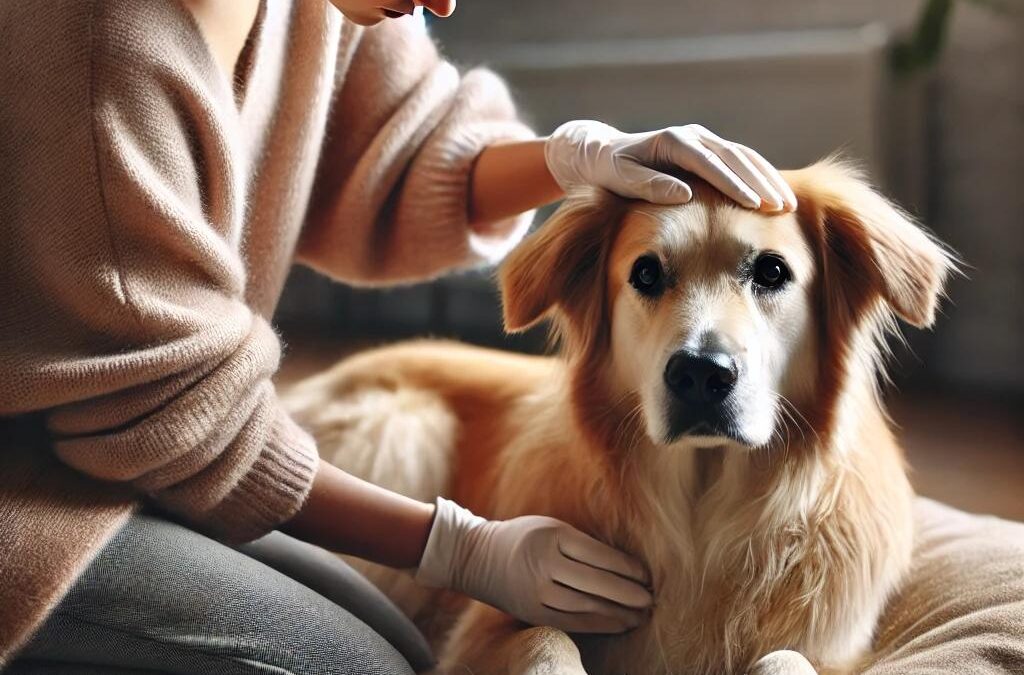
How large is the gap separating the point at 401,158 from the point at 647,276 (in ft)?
1.84

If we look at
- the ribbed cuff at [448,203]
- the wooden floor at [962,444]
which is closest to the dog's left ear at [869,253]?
the ribbed cuff at [448,203]

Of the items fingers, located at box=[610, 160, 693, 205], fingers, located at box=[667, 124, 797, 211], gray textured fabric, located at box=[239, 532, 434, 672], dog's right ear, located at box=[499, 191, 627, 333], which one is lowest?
gray textured fabric, located at box=[239, 532, 434, 672]

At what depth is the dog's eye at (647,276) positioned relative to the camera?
1426 mm

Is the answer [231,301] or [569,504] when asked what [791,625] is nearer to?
[569,504]

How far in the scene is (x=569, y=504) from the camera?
1.56 metres

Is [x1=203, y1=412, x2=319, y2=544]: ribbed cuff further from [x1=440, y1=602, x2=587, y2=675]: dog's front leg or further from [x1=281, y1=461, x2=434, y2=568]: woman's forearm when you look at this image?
[x1=440, y1=602, x2=587, y2=675]: dog's front leg

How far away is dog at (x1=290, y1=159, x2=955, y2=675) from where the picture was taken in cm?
136

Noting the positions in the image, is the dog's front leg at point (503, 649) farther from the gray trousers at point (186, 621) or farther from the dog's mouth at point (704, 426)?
the dog's mouth at point (704, 426)

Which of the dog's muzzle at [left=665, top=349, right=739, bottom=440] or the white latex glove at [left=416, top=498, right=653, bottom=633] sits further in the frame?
the white latex glove at [left=416, top=498, right=653, bottom=633]

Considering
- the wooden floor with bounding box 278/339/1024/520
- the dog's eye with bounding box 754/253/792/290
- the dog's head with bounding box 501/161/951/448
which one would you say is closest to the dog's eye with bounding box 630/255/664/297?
the dog's head with bounding box 501/161/951/448

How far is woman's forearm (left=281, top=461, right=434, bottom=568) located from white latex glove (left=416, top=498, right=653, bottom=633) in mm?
32

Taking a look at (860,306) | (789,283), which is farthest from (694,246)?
(860,306)

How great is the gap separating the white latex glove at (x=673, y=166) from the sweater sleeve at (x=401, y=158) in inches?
11.8

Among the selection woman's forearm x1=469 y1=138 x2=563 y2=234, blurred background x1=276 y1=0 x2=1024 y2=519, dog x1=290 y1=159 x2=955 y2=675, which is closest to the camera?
dog x1=290 y1=159 x2=955 y2=675
